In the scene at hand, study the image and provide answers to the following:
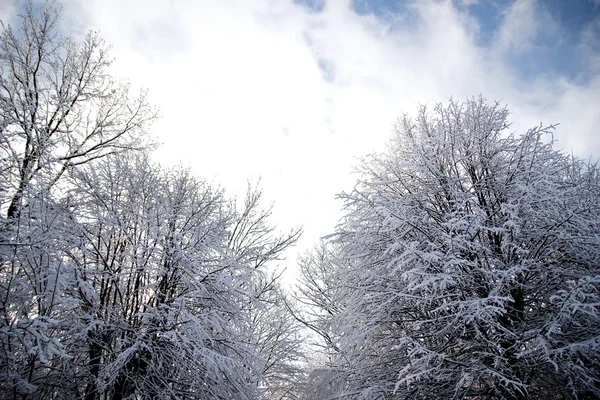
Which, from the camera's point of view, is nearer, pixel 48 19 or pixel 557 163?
pixel 557 163

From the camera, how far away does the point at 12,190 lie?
13.3 feet

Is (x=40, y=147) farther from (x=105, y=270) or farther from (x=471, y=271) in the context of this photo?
(x=471, y=271)

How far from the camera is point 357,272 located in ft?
18.8

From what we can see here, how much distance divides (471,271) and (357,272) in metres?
2.05

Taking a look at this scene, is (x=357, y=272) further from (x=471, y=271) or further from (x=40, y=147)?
(x=40, y=147)

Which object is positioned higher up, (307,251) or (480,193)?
(307,251)

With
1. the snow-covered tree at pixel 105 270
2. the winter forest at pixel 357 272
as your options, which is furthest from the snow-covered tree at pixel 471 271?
the snow-covered tree at pixel 105 270

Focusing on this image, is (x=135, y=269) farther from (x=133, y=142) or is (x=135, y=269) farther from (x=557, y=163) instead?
(x=557, y=163)

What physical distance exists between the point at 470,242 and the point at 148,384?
17.0ft

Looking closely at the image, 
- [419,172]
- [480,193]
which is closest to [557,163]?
[480,193]

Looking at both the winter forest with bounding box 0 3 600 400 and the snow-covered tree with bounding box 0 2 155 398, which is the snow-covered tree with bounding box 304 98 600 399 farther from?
the snow-covered tree with bounding box 0 2 155 398

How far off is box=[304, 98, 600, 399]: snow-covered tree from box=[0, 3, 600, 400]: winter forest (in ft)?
0.12

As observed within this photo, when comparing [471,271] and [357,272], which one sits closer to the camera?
[471,271]

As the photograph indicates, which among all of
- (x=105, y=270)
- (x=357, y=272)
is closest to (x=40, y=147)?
(x=105, y=270)
